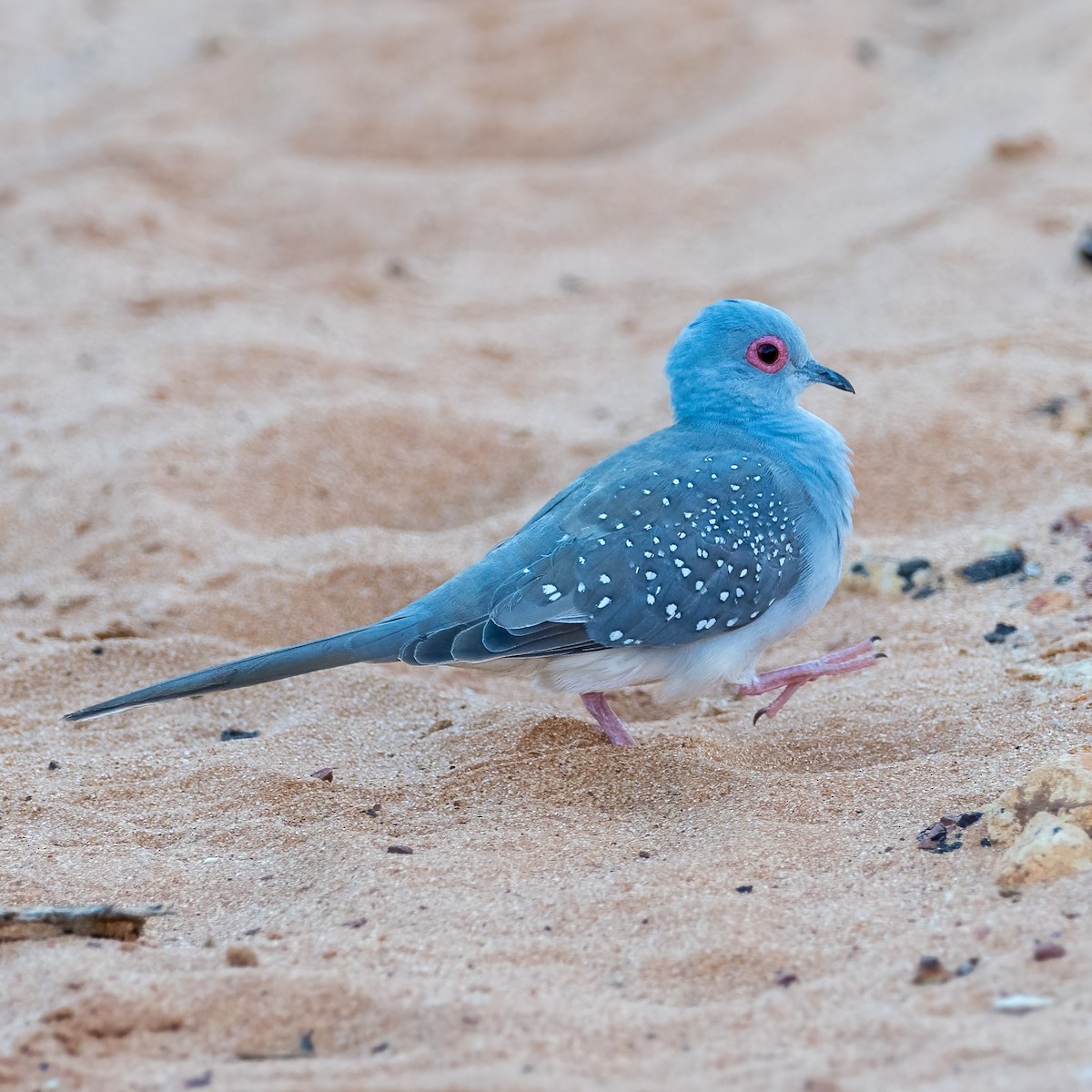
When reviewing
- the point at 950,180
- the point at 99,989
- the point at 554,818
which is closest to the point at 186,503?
the point at 554,818

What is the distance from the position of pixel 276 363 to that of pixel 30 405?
1.03m

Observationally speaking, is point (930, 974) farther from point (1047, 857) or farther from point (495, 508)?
point (495, 508)

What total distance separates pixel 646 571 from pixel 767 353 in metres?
0.93

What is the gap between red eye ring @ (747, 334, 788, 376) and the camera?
4180 mm

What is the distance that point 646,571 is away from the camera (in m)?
3.64

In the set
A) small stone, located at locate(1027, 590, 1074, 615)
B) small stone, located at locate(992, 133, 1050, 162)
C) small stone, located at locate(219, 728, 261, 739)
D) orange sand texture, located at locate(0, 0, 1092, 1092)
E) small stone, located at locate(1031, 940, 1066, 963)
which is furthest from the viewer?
small stone, located at locate(992, 133, 1050, 162)

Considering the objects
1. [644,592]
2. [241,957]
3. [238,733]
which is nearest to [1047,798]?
[644,592]

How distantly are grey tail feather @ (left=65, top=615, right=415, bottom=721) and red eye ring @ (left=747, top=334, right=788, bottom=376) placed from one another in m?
1.35

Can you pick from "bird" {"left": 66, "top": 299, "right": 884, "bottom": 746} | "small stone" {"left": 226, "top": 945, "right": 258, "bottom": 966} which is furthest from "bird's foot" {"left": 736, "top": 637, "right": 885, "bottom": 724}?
"small stone" {"left": 226, "top": 945, "right": 258, "bottom": 966}

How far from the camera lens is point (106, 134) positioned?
344 inches

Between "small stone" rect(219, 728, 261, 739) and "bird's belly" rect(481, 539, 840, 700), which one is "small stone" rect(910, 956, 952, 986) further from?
"small stone" rect(219, 728, 261, 739)

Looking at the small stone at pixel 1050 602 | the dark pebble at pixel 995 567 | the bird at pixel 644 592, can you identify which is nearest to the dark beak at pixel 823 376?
the bird at pixel 644 592

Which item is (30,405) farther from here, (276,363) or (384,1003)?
(384,1003)

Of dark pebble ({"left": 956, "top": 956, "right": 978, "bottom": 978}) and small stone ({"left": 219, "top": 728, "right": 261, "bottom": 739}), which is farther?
small stone ({"left": 219, "top": 728, "right": 261, "bottom": 739})
